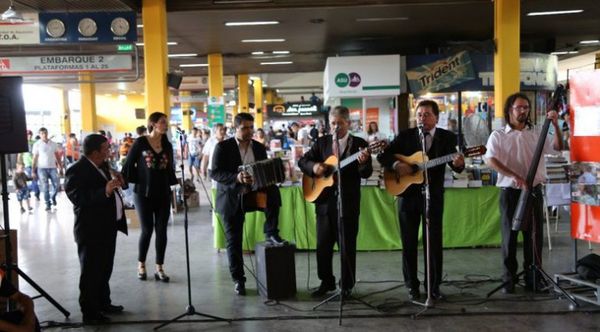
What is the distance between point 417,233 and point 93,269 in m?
2.67

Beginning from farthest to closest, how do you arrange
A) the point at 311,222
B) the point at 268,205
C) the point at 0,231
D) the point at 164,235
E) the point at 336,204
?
the point at 311,222, the point at 164,235, the point at 268,205, the point at 336,204, the point at 0,231

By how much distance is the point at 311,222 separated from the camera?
677 centimetres

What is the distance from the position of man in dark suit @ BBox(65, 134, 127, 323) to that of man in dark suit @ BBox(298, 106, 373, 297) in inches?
65.0

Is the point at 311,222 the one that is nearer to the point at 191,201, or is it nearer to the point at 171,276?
the point at 171,276

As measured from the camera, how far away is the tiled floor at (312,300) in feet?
14.4

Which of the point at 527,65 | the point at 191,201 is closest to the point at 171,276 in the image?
the point at 191,201

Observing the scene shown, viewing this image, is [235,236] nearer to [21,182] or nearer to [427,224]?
[427,224]

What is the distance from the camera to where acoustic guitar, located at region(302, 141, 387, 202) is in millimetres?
4371

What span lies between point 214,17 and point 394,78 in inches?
161

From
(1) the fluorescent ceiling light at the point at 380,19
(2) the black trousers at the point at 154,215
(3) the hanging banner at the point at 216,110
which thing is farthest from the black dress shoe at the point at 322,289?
(3) the hanging banner at the point at 216,110

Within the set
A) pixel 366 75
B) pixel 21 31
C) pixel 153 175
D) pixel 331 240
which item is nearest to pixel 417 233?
pixel 331 240

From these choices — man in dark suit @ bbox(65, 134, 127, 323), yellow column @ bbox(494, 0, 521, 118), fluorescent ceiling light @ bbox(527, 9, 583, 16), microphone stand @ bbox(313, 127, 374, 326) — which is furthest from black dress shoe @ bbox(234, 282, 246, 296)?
fluorescent ceiling light @ bbox(527, 9, 583, 16)

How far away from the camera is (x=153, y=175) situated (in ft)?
18.1

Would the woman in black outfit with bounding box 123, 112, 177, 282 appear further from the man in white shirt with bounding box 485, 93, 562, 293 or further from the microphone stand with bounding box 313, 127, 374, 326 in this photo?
the man in white shirt with bounding box 485, 93, 562, 293
